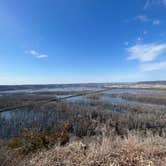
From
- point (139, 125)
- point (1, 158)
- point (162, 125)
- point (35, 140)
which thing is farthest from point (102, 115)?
point (1, 158)

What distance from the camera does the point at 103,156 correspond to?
9.28 ft

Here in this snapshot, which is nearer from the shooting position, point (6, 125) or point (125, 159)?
point (125, 159)

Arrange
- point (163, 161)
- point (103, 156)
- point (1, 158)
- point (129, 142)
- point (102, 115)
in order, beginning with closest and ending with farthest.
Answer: point (1, 158), point (163, 161), point (103, 156), point (129, 142), point (102, 115)

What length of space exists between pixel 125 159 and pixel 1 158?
1.96 m

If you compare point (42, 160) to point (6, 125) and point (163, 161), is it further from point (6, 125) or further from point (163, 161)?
point (6, 125)

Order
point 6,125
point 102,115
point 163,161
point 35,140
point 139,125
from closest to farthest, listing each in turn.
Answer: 1. point 163,161
2. point 35,140
3. point 6,125
4. point 139,125
5. point 102,115

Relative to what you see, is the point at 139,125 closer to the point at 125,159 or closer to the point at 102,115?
the point at 102,115

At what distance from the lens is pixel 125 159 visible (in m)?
2.72

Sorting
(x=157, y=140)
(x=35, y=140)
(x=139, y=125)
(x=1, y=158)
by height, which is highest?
(x=1, y=158)

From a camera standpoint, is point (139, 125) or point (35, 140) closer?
point (35, 140)

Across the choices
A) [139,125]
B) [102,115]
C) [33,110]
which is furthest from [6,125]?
[139,125]

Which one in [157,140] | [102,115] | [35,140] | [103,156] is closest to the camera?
[103,156]

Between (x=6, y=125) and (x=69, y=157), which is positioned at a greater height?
(x=69, y=157)

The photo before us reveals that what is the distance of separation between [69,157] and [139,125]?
17.4m
